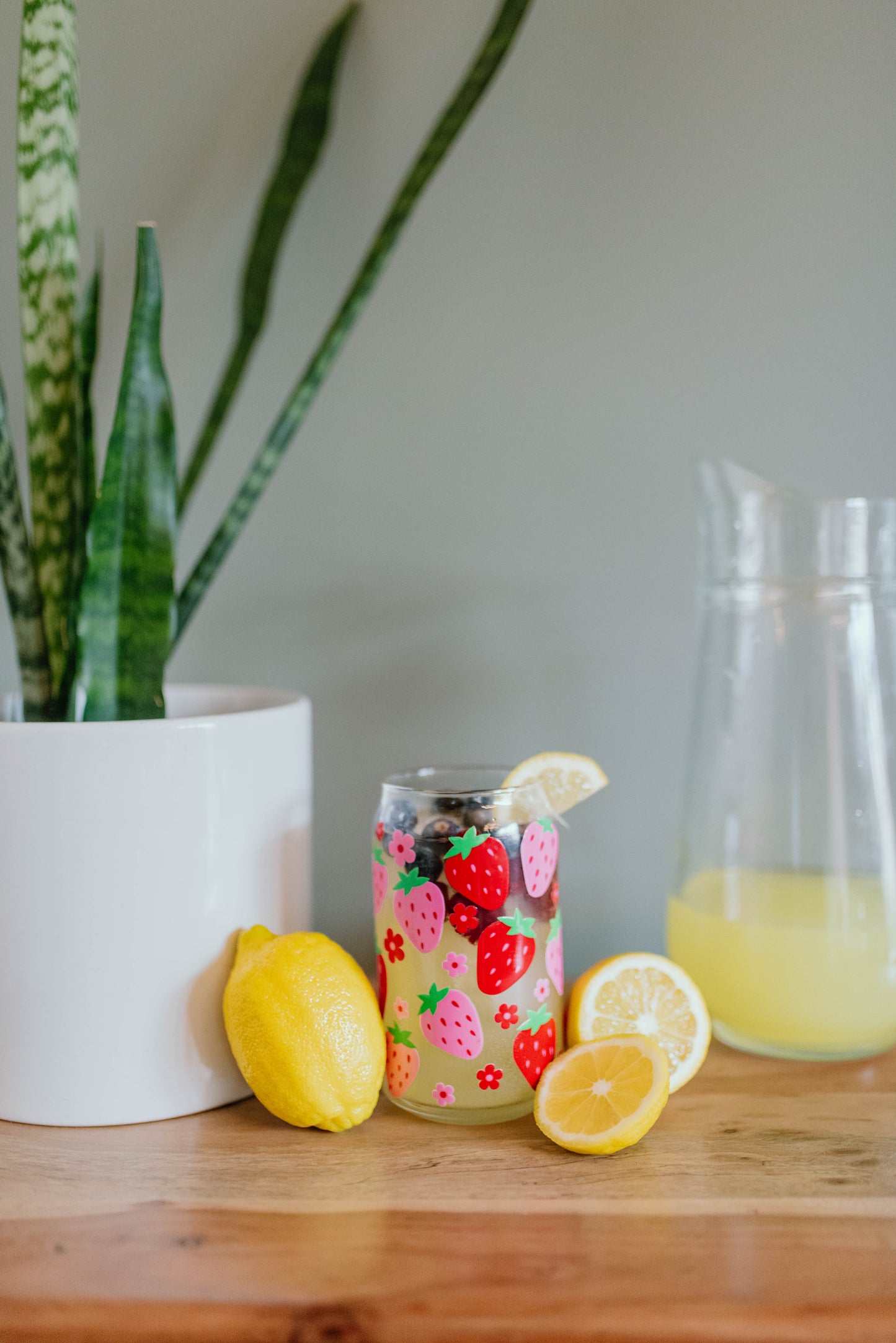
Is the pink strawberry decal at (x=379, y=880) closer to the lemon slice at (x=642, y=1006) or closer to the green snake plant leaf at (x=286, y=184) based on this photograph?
the lemon slice at (x=642, y=1006)

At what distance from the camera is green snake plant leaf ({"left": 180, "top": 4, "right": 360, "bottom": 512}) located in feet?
2.40

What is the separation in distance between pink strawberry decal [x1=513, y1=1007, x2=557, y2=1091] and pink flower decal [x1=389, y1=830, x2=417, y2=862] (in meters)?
0.11

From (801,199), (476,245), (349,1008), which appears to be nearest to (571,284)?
(476,245)

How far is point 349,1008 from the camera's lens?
55 centimetres

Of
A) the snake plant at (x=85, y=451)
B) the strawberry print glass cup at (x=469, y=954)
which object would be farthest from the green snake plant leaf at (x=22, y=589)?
the strawberry print glass cup at (x=469, y=954)

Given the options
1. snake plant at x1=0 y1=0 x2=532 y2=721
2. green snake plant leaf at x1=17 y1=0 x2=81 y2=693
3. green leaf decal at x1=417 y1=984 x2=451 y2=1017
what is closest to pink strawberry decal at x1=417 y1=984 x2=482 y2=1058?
green leaf decal at x1=417 y1=984 x2=451 y2=1017

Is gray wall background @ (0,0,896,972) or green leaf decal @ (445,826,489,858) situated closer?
green leaf decal @ (445,826,489,858)

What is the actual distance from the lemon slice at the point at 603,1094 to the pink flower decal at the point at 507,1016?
3 centimetres

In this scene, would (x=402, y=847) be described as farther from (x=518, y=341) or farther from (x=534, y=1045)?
(x=518, y=341)

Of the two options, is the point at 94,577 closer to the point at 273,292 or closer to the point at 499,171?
the point at 273,292

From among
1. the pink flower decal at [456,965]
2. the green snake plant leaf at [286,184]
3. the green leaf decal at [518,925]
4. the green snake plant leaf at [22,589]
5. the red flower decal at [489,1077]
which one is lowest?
the red flower decal at [489,1077]

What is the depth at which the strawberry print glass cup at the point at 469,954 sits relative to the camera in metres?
0.56

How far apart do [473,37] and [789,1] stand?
0.24 m

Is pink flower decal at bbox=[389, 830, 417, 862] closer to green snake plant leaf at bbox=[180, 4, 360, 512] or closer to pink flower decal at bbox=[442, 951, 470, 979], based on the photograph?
pink flower decal at bbox=[442, 951, 470, 979]
